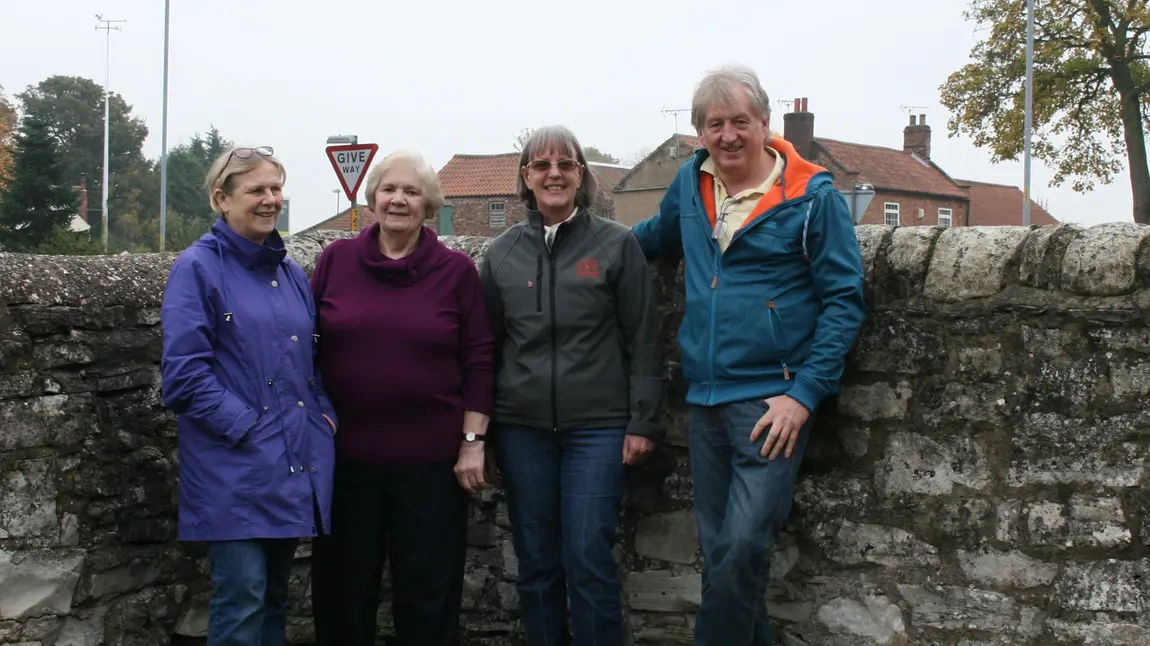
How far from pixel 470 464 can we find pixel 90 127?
69643 millimetres

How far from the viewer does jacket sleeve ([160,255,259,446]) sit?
2842mm

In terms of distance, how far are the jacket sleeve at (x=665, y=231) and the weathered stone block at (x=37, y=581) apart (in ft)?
6.87

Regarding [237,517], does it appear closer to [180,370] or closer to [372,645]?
[180,370]

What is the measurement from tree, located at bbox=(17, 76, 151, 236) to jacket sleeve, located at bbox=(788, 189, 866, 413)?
6528 centimetres

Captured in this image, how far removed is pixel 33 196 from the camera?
28875mm

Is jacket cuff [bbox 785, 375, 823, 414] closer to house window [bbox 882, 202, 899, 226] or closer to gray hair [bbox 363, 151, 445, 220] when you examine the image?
gray hair [bbox 363, 151, 445, 220]

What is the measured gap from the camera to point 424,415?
10.7 ft

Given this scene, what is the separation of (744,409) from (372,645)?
148cm

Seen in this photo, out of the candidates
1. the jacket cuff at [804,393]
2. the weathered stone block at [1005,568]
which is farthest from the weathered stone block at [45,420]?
the weathered stone block at [1005,568]

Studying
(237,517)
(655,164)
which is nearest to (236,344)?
(237,517)

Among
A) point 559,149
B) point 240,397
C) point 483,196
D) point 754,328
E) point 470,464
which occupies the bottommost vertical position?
point 470,464

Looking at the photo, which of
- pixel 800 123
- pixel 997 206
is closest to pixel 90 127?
pixel 800 123

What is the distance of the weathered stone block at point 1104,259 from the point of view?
295cm

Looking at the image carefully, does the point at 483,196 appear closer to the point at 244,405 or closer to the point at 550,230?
the point at 550,230
